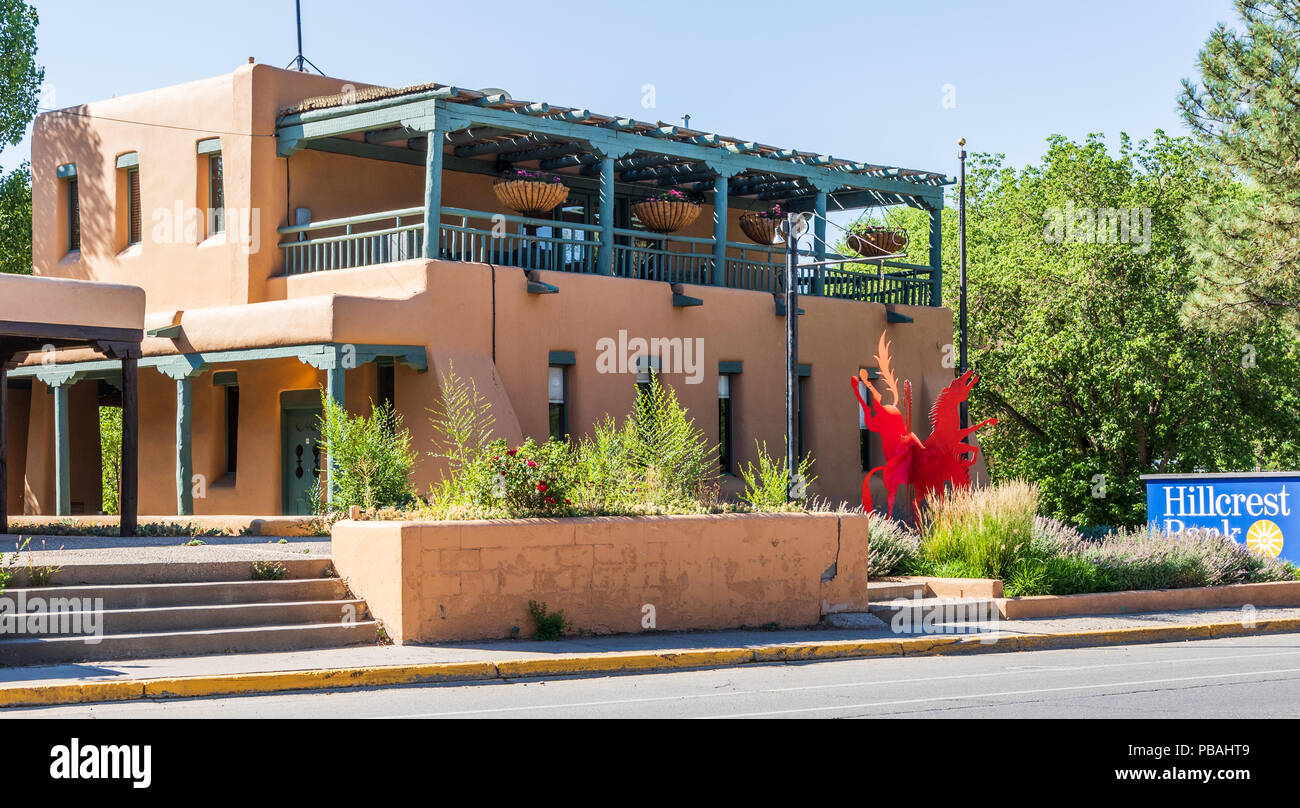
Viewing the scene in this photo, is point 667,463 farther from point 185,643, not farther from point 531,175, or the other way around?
point 531,175

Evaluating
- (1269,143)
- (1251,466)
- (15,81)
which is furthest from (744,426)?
(15,81)

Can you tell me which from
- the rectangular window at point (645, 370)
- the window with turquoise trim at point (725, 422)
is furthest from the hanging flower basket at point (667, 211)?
the rectangular window at point (645, 370)

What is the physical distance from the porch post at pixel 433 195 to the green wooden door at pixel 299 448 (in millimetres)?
3447

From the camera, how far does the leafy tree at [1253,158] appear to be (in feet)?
87.9

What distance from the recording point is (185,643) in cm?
1334

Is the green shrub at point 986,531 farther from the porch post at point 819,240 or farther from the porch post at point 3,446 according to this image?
the porch post at point 3,446

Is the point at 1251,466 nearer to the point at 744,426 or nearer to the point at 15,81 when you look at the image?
the point at 744,426

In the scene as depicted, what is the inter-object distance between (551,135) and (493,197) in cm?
365

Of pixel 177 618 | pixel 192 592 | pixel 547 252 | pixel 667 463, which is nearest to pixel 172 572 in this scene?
pixel 192 592

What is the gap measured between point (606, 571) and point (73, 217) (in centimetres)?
1952

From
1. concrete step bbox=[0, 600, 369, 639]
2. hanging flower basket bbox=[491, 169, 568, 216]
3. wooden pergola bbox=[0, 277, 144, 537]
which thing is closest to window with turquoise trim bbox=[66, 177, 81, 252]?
hanging flower basket bbox=[491, 169, 568, 216]

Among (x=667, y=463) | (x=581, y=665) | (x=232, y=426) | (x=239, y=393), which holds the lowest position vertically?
(x=581, y=665)

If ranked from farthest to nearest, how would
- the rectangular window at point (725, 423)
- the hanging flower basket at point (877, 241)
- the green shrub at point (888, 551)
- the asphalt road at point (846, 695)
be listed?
the hanging flower basket at point (877, 241) < the rectangular window at point (725, 423) < the green shrub at point (888, 551) < the asphalt road at point (846, 695)
